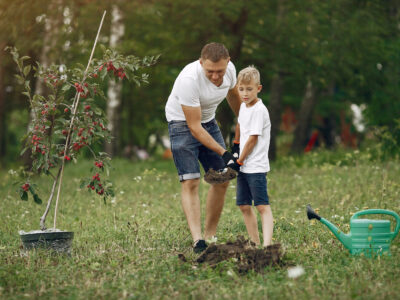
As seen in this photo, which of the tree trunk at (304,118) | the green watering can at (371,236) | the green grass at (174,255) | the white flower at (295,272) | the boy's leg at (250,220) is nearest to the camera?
the green grass at (174,255)

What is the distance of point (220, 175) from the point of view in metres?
5.14

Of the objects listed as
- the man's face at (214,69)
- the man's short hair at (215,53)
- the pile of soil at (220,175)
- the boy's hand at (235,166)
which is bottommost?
the pile of soil at (220,175)

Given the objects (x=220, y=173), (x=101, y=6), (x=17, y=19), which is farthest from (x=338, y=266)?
(x=101, y=6)

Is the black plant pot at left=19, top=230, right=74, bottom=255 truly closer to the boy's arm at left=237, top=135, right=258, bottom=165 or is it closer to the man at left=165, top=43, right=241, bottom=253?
the man at left=165, top=43, right=241, bottom=253

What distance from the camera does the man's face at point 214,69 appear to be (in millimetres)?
5043

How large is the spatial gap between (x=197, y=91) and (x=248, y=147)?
0.70 metres

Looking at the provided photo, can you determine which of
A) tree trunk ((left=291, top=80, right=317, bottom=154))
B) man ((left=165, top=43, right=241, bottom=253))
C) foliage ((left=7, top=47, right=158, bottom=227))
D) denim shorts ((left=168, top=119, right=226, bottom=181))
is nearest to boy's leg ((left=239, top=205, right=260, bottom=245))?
man ((left=165, top=43, right=241, bottom=253))

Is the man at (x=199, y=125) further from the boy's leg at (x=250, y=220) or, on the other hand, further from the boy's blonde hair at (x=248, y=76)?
the boy's leg at (x=250, y=220)

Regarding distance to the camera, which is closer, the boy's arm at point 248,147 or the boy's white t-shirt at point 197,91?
the boy's arm at point 248,147

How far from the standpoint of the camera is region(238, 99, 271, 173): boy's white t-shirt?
504cm

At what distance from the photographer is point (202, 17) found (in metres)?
12.9

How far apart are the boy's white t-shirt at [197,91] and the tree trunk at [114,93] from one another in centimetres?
860

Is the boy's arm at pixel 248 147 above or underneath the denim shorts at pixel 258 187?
above

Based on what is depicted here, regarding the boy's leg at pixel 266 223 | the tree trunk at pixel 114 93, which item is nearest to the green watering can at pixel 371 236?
the boy's leg at pixel 266 223
